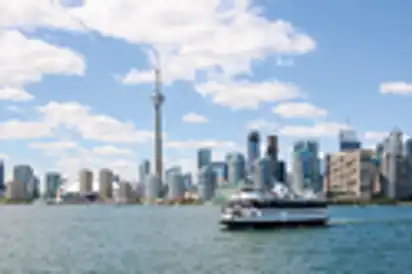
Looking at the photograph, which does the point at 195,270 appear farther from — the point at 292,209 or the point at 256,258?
the point at 292,209

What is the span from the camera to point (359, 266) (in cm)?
9012

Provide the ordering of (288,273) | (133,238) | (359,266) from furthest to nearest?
(133,238), (359,266), (288,273)

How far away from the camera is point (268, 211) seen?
14975 cm

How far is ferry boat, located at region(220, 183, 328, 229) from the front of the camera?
486ft

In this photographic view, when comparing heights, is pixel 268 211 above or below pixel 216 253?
above

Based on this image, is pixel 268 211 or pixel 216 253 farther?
pixel 268 211

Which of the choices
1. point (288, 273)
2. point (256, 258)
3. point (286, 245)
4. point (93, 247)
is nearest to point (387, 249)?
point (286, 245)

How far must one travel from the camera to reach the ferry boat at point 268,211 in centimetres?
14800

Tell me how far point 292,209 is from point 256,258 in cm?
5608

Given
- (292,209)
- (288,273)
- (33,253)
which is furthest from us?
(292,209)

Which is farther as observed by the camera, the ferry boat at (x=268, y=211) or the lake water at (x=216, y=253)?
the ferry boat at (x=268, y=211)

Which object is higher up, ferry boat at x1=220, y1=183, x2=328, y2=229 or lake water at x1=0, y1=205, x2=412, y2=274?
ferry boat at x1=220, y1=183, x2=328, y2=229

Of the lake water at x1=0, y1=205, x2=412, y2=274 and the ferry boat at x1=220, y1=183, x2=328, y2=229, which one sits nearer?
the lake water at x1=0, y1=205, x2=412, y2=274

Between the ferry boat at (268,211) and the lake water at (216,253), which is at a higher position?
the ferry boat at (268,211)
